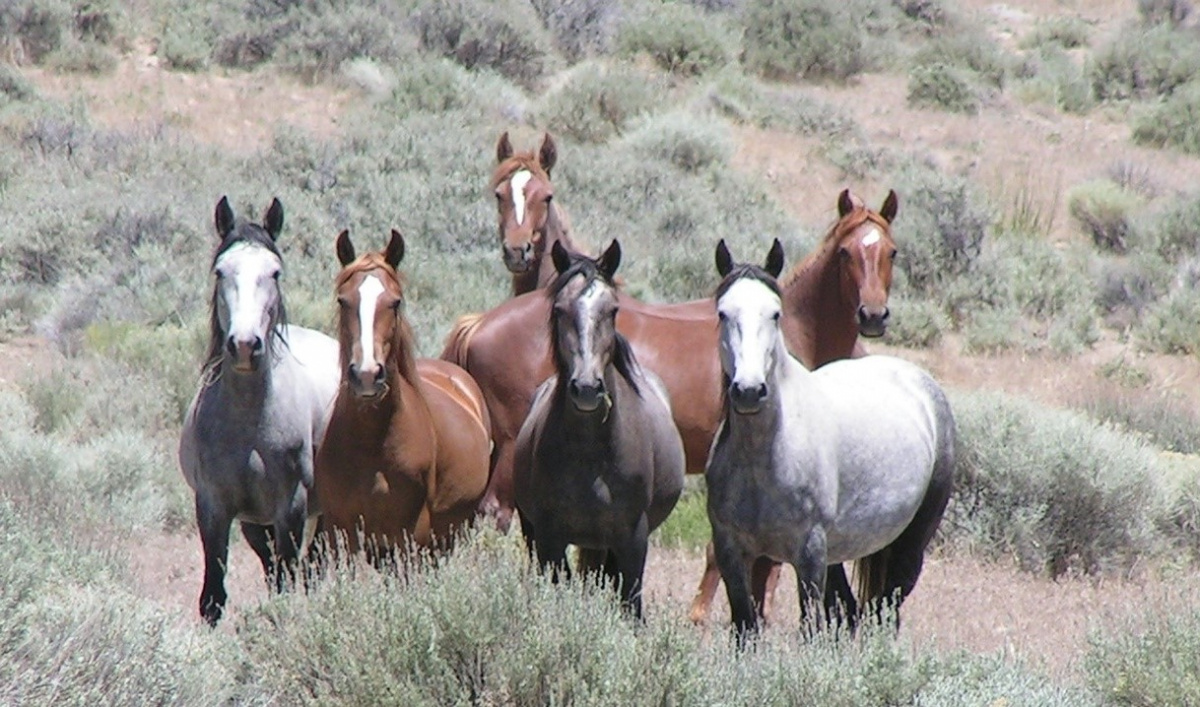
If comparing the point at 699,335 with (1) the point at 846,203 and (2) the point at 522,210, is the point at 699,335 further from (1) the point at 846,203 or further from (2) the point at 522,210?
(2) the point at 522,210

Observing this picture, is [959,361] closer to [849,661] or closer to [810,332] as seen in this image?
[810,332]

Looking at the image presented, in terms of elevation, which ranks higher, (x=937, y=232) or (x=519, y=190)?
(x=519, y=190)

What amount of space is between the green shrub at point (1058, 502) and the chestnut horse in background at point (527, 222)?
123 inches

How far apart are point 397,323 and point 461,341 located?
200cm

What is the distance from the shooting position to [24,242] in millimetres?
16203

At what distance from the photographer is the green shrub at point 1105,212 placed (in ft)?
71.1

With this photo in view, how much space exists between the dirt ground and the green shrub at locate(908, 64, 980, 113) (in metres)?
0.39

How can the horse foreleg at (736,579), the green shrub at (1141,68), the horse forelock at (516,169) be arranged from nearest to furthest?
1. the horse foreleg at (736,579)
2. the horse forelock at (516,169)
3. the green shrub at (1141,68)

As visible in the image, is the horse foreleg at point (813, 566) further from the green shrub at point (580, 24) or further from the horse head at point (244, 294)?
the green shrub at point (580, 24)

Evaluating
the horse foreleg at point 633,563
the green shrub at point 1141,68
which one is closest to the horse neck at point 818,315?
the horse foreleg at point 633,563

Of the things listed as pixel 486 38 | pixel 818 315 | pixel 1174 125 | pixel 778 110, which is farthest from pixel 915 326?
pixel 1174 125

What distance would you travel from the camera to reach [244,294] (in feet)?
21.4

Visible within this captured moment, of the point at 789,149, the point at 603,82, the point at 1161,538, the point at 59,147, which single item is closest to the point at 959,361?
the point at 1161,538

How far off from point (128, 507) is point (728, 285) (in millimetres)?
5162
